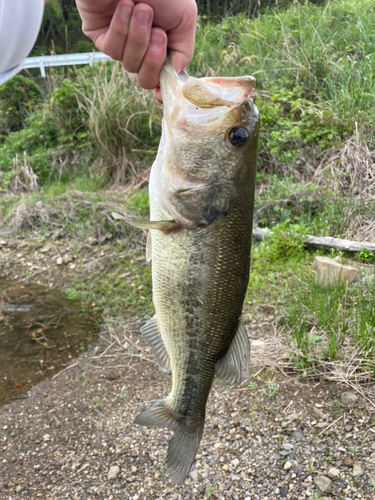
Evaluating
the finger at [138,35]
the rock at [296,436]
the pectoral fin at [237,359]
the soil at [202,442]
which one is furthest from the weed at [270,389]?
the finger at [138,35]

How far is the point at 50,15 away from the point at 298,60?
986cm

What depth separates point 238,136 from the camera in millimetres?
1546

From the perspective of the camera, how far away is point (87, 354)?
12.8 ft

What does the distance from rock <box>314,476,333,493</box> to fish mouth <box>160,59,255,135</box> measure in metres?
2.11

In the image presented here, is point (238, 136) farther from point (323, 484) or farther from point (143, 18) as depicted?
point (323, 484)

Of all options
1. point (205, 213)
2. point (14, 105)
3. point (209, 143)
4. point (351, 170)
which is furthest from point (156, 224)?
point (14, 105)

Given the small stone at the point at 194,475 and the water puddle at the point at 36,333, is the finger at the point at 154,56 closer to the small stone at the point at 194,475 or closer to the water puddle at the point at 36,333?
the small stone at the point at 194,475

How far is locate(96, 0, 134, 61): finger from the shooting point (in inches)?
63.2

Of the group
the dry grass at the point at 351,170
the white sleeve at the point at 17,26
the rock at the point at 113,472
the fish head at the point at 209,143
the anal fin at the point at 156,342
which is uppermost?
the white sleeve at the point at 17,26

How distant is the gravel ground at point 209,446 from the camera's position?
2.54 meters

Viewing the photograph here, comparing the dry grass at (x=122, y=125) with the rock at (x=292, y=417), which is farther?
the dry grass at (x=122, y=125)

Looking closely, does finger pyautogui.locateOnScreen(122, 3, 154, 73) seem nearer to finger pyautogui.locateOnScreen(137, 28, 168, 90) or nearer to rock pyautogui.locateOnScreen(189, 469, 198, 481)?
finger pyautogui.locateOnScreen(137, 28, 168, 90)

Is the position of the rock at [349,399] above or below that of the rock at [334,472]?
above

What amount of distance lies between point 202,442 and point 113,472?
0.61 m
